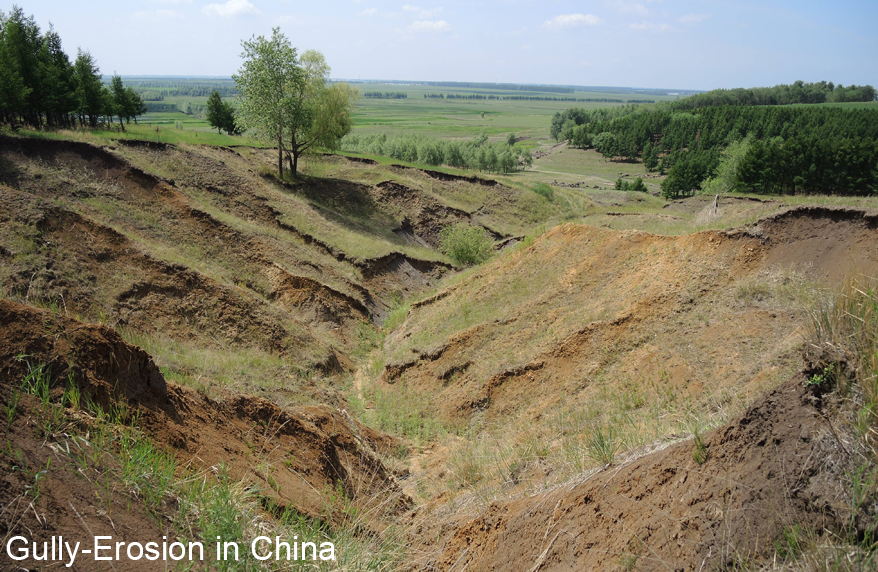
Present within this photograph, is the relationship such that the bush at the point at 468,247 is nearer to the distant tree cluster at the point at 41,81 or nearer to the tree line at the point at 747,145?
the distant tree cluster at the point at 41,81

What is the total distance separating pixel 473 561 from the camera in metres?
5.44

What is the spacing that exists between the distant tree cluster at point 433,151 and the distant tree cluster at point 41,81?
36.8 meters

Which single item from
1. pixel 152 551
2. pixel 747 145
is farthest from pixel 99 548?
pixel 747 145

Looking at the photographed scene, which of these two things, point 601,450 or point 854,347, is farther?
point 601,450

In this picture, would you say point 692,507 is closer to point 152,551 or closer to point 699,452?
point 699,452

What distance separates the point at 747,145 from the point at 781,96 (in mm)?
117999

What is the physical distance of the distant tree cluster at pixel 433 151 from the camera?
80500 mm

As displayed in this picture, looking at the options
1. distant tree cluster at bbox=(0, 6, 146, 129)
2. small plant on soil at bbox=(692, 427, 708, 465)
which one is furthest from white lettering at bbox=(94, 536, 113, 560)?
distant tree cluster at bbox=(0, 6, 146, 129)

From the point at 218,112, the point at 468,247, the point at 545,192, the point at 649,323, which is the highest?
the point at 218,112

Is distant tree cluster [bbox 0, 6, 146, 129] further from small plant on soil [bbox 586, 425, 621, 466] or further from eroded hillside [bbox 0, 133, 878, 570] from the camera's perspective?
small plant on soil [bbox 586, 425, 621, 466]

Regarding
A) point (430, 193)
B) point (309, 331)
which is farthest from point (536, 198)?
point (309, 331)

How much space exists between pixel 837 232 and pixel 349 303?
19.0 meters

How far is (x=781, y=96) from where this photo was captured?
158m

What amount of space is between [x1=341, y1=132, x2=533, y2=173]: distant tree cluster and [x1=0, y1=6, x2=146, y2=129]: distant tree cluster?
36.8 m
